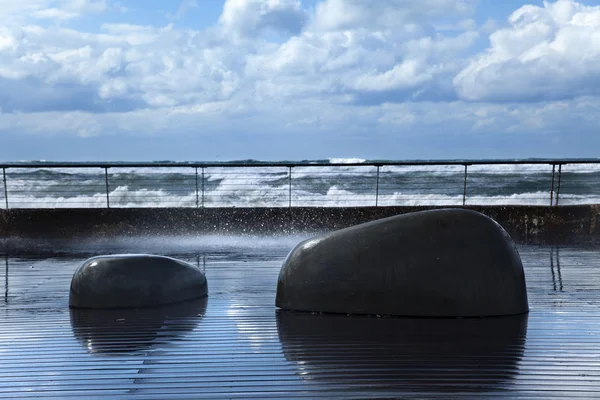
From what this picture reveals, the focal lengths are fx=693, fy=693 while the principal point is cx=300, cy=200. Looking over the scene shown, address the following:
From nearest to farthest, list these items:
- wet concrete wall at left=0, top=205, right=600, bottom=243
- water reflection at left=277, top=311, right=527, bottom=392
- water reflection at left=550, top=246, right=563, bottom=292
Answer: water reflection at left=277, top=311, right=527, bottom=392, water reflection at left=550, top=246, right=563, bottom=292, wet concrete wall at left=0, top=205, right=600, bottom=243

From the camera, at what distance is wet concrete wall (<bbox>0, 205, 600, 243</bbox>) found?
9.69m

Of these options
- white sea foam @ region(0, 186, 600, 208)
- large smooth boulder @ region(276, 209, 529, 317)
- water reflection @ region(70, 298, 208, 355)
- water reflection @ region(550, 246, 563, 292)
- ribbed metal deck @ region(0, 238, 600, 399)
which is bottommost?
white sea foam @ region(0, 186, 600, 208)

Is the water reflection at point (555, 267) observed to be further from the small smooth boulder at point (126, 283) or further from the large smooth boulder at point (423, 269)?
the small smooth boulder at point (126, 283)

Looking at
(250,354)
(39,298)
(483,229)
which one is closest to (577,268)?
(483,229)

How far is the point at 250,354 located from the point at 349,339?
62 cm

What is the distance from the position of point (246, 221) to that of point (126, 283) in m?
Result: 5.06

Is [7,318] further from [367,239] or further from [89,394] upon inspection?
[367,239]

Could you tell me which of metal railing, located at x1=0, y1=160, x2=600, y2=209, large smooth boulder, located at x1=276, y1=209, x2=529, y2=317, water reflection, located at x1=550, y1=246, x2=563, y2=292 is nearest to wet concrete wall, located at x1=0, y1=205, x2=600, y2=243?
water reflection, located at x1=550, y1=246, x2=563, y2=292

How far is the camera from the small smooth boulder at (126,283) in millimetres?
4914

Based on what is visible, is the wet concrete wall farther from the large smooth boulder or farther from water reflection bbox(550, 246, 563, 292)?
the large smooth boulder

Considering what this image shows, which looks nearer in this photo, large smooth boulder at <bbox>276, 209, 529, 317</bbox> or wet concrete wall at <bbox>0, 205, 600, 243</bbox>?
large smooth boulder at <bbox>276, 209, 529, 317</bbox>

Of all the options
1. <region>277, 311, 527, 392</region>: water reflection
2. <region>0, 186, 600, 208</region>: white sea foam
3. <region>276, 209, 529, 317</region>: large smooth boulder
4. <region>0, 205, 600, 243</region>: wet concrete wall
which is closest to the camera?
<region>277, 311, 527, 392</region>: water reflection

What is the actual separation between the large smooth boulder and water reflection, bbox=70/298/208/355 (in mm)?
939

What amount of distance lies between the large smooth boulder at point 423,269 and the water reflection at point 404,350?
0.10 meters
